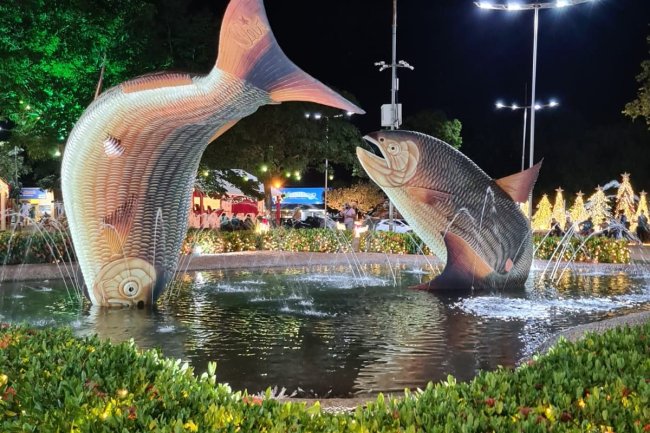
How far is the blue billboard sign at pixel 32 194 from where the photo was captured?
50.9m

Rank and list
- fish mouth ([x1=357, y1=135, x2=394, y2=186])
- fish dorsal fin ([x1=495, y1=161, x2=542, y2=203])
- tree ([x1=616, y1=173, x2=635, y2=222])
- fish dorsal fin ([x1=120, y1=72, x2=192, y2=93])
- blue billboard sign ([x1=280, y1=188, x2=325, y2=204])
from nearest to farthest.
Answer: fish dorsal fin ([x1=120, y1=72, x2=192, y2=93]) < fish mouth ([x1=357, y1=135, x2=394, y2=186]) < fish dorsal fin ([x1=495, y1=161, x2=542, y2=203]) < tree ([x1=616, y1=173, x2=635, y2=222]) < blue billboard sign ([x1=280, y1=188, x2=325, y2=204])

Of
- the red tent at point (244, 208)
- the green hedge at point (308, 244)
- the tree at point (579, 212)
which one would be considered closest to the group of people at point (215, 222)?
the green hedge at point (308, 244)

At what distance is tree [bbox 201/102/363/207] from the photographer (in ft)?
101

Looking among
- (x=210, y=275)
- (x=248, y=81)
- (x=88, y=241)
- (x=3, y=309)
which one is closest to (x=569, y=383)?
(x=248, y=81)

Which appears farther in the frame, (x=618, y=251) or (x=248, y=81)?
(x=618, y=251)

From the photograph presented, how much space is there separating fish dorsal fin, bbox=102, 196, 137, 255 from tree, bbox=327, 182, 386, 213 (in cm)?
4265

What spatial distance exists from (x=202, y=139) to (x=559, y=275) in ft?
34.7

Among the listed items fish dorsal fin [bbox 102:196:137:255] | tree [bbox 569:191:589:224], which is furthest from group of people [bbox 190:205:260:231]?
tree [bbox 569:191:589:224]

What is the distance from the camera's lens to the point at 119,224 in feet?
33.1

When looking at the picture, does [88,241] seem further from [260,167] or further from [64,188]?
[260,167]

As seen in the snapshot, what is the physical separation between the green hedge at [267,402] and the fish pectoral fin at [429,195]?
25.7 feet

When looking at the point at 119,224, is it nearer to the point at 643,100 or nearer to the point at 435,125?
the point at 643,100

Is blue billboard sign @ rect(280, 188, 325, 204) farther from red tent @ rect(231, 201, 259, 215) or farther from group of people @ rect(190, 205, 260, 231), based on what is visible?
Result: group of people @ rect(190, 205, 260, 231)

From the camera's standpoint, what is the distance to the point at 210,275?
1647cm
